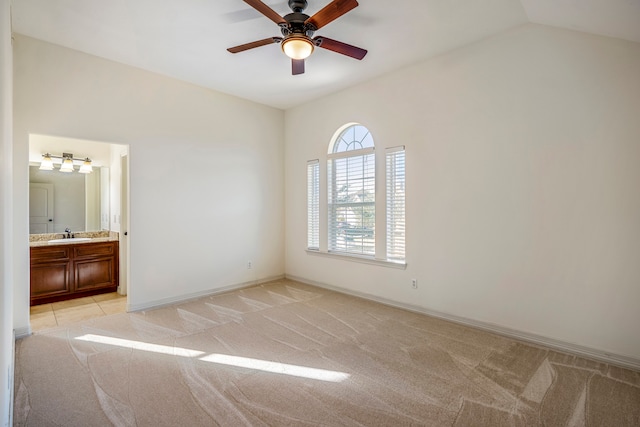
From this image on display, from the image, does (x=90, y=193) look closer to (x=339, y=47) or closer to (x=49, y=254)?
(x=49, y=254)

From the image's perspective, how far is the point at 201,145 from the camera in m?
4.59

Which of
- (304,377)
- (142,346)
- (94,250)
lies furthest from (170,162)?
(304,377)

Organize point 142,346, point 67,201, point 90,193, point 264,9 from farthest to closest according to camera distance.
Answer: point 90,193
point 67,201
point 142,346
point 264,9

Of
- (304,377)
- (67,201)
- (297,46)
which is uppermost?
(297,46)

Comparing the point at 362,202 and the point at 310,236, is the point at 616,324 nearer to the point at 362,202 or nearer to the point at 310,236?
the point at 362,202

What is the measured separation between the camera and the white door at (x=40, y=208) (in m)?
4.57

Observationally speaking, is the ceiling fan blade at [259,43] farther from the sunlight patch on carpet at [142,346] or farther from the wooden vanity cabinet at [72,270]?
the wooden vanity cabinet at [72,270]

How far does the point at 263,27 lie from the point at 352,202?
2515 millimetres

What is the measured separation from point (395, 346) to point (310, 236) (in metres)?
2.63

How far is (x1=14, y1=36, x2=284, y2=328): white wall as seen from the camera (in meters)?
3.30

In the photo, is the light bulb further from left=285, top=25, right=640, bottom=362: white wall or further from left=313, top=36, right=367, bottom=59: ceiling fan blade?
left=285, top=25, right=640, bottom=362: white wall

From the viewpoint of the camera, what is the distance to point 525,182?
3.07 m

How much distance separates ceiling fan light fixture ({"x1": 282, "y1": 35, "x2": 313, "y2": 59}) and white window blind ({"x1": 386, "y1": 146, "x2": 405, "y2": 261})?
185 centimetres

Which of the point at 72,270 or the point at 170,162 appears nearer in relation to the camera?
the point at 170,162
